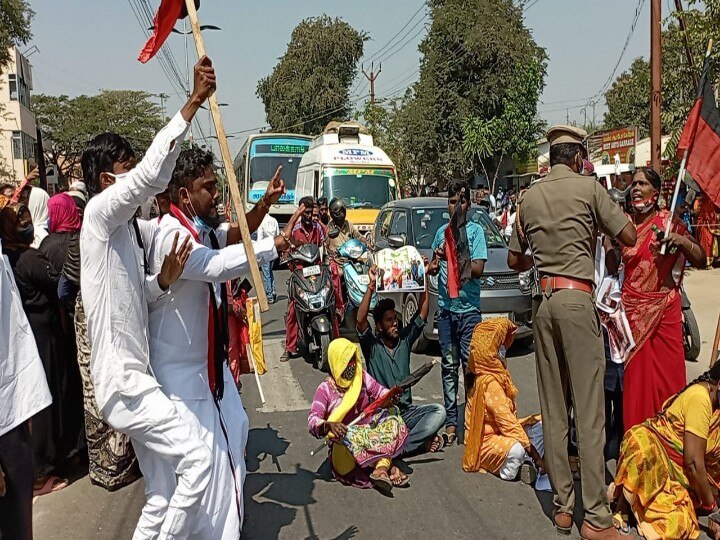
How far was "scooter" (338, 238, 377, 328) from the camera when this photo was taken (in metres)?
7.85

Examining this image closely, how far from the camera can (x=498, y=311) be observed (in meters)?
8.65

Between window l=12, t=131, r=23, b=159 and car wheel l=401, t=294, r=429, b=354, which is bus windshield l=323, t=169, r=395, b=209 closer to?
car wheel l=401, t=294, r=429, b=354

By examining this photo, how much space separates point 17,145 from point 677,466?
51.3 meters

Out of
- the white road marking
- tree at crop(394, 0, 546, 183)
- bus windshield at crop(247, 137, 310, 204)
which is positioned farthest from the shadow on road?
tree at crop(394, 0, 546, 183)

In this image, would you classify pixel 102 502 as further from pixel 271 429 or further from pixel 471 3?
pixel 471 3

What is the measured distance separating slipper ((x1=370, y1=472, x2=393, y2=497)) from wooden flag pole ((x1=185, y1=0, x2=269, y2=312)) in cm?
236

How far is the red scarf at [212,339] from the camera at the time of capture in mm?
3359

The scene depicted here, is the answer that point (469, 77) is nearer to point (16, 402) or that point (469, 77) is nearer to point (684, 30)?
point (684, 30)

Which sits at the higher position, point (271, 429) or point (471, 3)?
point (471, 3)

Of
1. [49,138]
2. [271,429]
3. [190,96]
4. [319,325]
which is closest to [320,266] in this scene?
[319,325]

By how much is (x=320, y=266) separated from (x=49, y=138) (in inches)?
1880

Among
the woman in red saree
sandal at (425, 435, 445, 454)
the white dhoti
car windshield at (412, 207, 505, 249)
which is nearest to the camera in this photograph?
the white dhoti

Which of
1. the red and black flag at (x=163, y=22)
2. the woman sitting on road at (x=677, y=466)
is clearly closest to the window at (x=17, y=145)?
the red and black flag at (x=163, y=22)

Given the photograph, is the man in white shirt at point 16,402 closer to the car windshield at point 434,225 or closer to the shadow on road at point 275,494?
the shadow on road at point 275,494
